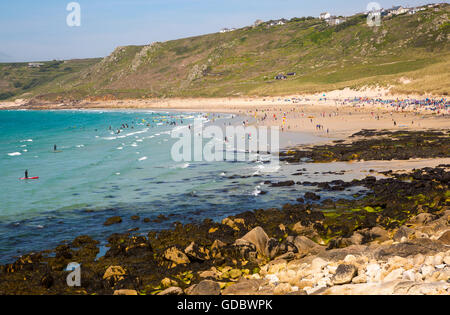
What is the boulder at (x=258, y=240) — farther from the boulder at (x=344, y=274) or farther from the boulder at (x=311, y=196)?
the boulder at (x=311, y=196)

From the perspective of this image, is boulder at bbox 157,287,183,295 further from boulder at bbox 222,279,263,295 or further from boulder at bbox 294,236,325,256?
boulder at bbox 294,236,325,256

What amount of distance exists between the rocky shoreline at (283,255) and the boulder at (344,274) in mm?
34

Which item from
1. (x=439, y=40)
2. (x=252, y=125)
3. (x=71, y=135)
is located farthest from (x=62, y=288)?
(x=439, y=40)

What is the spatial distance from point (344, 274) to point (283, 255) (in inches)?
177

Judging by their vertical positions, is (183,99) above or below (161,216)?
above

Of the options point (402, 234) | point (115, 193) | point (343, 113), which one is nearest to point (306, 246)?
point (402, 234)

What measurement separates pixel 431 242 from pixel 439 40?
18240cm

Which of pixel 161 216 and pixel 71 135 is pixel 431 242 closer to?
pixel 161 216

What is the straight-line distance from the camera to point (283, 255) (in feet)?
60.5

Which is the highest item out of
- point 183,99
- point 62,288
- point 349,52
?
point 349,52

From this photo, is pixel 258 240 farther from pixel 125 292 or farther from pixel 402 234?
pixel 125 292

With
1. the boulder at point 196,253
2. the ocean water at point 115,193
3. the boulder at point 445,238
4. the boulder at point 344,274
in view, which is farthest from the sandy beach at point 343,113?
the boulder at point 344,274

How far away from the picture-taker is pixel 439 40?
17150cm
